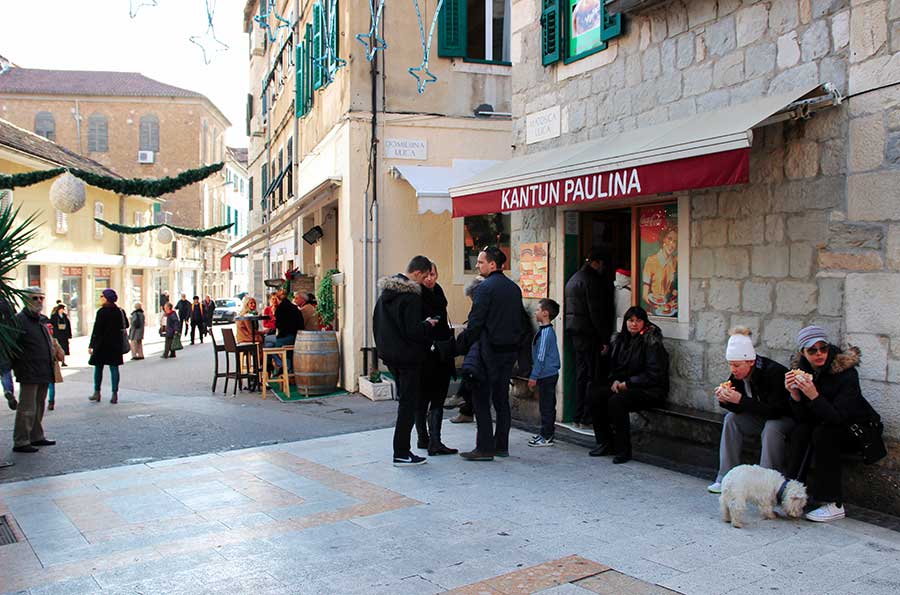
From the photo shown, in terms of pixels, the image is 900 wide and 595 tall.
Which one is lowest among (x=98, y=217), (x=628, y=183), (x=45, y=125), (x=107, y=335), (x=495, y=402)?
(x=495, y=402)

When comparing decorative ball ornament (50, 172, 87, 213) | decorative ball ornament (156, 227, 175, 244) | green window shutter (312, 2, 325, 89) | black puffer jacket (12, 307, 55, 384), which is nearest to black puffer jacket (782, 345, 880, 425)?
black puffer jacket (12, 307, 55, 384)

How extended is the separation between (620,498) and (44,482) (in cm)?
478

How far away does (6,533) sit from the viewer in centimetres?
523

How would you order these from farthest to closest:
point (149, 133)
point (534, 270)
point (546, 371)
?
point (149, 133) → point (534, 270) → point (546, 371)

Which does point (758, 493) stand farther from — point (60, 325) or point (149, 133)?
point (149, 133)

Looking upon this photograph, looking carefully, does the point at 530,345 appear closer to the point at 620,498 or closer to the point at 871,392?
the point at 620,498

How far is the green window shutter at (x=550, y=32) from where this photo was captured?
25.8 ft

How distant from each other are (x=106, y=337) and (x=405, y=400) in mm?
6759

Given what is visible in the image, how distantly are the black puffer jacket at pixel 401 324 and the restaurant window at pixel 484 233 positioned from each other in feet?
19.6

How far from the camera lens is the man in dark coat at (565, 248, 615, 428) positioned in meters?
7.50

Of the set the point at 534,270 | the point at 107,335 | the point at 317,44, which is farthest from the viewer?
the point at 317,44

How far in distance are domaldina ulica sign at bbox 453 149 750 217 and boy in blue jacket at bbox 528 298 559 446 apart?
1.09 metres

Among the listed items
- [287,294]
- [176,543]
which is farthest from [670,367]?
[287,294]

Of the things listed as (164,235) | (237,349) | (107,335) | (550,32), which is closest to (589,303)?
(550,32)
